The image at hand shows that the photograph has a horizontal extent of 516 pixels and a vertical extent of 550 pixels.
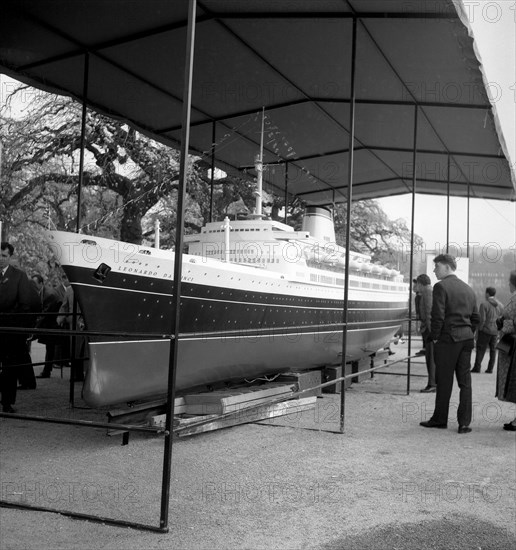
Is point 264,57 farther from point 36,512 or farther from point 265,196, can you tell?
point 265,196

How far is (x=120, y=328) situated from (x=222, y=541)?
111 inches

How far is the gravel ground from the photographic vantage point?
12.7ft

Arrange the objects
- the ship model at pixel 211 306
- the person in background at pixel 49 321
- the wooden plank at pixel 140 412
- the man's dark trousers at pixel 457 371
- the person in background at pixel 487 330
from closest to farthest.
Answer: the ship model at pixel 211 306 → the wooden plank at pixel 140 412 → the man's dark trousers at pixel 457 371 → the person in background at pixel 49 321 → the person in background at pixel 487 330

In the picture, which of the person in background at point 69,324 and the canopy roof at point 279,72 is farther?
the person in background at point 69,324

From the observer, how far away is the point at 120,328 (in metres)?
6.10

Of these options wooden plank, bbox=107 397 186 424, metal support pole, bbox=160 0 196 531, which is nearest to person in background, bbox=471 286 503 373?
wooden plank, bbox=107 397 186 424

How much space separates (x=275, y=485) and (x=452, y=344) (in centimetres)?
323

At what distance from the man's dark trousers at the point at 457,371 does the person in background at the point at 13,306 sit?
5.00 meters

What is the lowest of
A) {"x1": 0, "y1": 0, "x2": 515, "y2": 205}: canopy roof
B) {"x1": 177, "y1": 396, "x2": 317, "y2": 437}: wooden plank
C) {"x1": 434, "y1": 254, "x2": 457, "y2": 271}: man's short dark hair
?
{"x1": 177, "y1": 396, "x2": 317, "y2": 437}: wooden plank

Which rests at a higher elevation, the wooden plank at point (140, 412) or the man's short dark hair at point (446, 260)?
the man's short dark hair at point (446, 260)

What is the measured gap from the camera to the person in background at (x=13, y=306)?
7.45 m

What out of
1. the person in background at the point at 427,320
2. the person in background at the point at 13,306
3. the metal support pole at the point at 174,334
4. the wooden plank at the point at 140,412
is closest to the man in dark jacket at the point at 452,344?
the wooden plank at the point at 140,412

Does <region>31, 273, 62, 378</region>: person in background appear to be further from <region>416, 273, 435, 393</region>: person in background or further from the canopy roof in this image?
<region>416, 273, 435, 393</region>: person in background

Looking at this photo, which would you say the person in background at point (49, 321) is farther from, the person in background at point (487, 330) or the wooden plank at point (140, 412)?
the person in background at point (487, 330)
